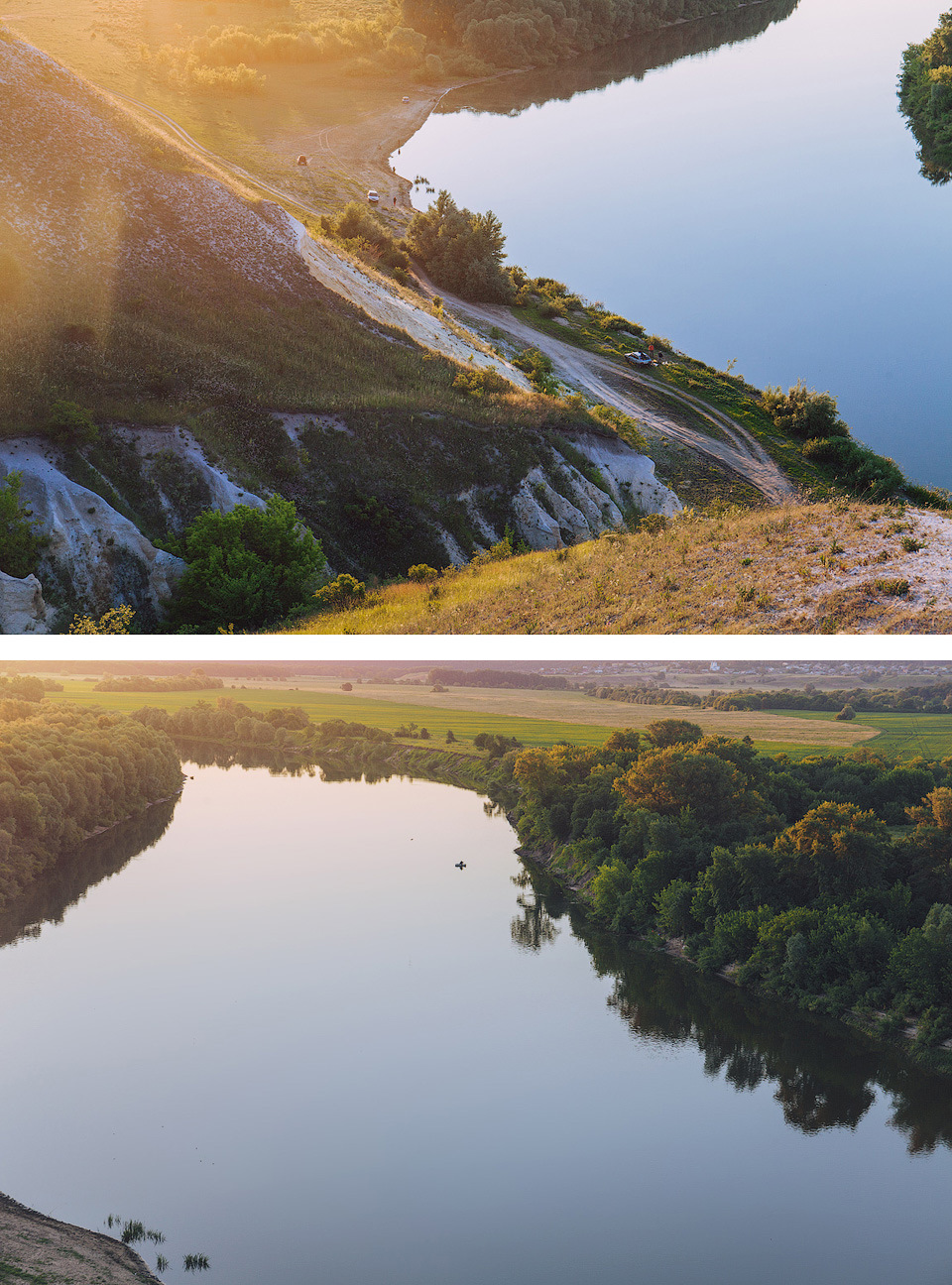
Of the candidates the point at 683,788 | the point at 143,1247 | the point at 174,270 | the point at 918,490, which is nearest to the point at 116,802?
the point at 143,1247

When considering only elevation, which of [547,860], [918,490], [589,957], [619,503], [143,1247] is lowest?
[143,1247]

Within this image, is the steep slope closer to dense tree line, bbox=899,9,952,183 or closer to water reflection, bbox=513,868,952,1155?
water reflection, bbox=513,868,952,1155

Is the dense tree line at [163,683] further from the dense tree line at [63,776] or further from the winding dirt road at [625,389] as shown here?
the winding dirt road at [625,389]

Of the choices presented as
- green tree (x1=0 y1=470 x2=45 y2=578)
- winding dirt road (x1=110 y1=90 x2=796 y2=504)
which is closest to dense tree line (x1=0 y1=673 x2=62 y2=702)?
green tree (x1=0 y1=470 x2=45 y2=578)

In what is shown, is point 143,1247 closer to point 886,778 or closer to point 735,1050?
point 735,1050

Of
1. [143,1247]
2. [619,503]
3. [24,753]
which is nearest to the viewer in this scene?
[143,1247]

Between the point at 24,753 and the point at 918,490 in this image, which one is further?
the point at 918,490

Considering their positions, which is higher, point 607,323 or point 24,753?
point 607,323
